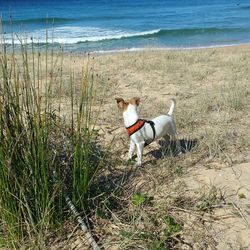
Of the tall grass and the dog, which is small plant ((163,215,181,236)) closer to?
the tall grass

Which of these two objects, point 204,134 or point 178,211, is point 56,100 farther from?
point 178,211

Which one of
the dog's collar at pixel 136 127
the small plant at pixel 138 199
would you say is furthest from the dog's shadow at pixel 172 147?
the small plant at pixel 138 199

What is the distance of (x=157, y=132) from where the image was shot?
4.04 metres

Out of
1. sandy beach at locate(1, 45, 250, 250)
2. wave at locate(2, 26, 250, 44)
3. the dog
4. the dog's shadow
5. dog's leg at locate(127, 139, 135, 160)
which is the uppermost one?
the dog

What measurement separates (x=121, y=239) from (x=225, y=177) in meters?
1.38

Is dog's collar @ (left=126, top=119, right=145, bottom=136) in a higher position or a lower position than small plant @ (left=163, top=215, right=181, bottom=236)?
higher

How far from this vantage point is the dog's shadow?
4.34m

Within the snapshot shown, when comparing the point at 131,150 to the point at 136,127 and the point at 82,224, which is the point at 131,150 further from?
the point at 82,224

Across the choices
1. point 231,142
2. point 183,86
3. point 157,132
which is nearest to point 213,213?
point 157,132

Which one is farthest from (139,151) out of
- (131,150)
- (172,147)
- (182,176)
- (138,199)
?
(138,199)

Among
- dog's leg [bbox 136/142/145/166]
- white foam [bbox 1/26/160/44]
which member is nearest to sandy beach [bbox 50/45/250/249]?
dog's leg [bbox 136/142/145/166]

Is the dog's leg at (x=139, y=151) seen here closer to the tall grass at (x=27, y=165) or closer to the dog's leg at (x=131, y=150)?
the dog's leg at (x=131, y=150)

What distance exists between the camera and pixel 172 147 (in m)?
4.52

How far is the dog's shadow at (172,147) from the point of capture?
4336 mm
